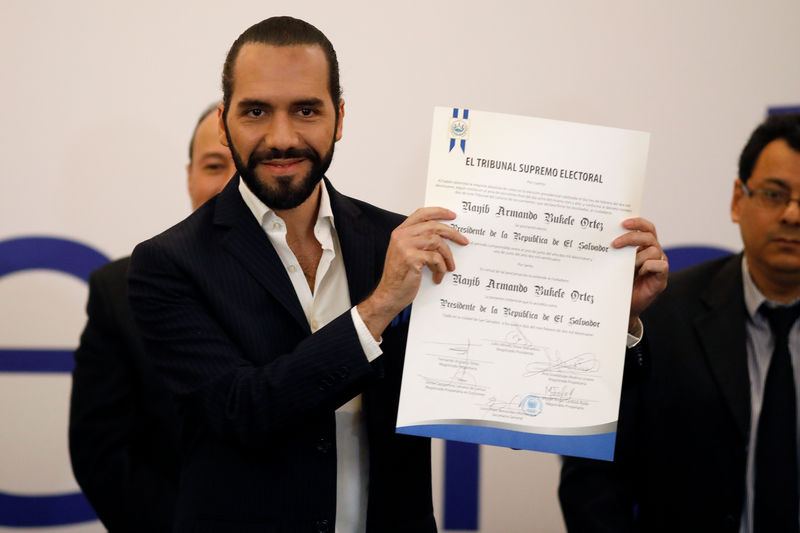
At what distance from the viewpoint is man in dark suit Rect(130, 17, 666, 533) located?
5.03 ft

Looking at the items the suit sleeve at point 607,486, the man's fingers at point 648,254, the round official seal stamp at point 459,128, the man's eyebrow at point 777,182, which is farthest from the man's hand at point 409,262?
the man's eyebrow at point 777,182

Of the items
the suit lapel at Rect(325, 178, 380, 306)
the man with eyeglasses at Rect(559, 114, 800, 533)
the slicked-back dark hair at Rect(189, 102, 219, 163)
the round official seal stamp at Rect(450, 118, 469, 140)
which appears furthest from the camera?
the slicked-back dark hair at Rect(189, 102, 219, 163)

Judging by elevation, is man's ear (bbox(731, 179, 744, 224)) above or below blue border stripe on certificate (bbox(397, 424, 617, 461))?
above

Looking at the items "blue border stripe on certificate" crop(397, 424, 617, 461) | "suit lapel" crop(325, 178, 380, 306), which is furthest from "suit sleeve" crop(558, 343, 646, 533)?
"suit lapel" crop(325, 178, 380, 306)

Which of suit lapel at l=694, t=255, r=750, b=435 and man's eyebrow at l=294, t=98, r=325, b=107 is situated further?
suit lapel at l=694, t=255, r=750, b=435

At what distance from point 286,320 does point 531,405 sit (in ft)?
1.76

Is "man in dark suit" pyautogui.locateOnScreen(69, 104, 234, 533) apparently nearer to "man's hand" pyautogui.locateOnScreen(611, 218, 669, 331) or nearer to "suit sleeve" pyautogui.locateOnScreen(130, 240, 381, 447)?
"suit sleeve" pyautogui.locateOnScreen(130, 240, 381, 447)

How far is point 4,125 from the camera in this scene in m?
2.91

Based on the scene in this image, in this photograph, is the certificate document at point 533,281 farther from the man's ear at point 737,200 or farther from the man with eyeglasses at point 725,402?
the man's ear at point 737,200

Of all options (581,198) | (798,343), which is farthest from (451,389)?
(798,343)

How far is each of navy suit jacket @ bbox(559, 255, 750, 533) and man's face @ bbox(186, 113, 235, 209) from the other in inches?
56.5

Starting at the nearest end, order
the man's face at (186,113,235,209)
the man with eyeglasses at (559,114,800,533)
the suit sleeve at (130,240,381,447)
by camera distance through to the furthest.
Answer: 1. the suit sleeve at (130,240,381,447)
2. the man with eyeglasses at (559,114,800,533)
3. the man's face at (186,113,235,209)

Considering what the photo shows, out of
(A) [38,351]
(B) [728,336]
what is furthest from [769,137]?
(A) [38,351]

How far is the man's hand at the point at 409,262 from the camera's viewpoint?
5.02 ft
